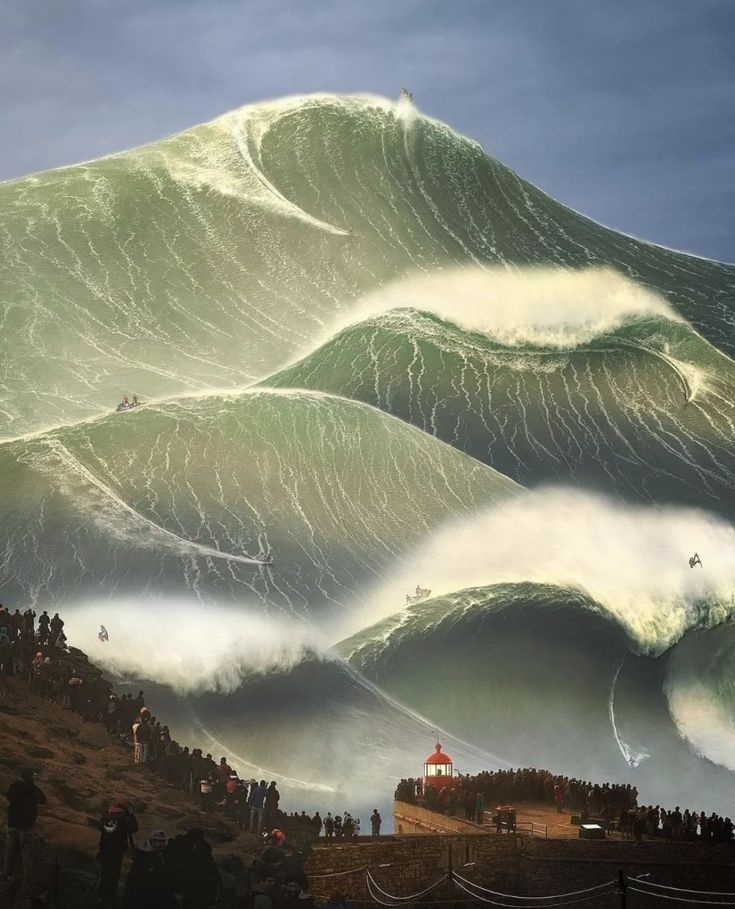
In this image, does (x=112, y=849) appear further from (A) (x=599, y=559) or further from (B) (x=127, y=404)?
(B) (x=127, y=404)

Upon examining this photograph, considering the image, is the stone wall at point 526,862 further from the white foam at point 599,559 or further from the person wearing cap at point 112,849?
the white foam at point 599,559

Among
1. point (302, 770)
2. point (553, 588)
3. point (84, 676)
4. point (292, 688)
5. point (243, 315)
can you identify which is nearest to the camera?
point (84, 676)

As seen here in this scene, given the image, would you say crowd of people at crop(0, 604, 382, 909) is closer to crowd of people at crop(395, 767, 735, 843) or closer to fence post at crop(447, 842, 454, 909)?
crowd of people at crop(395, 767, 735, 843)

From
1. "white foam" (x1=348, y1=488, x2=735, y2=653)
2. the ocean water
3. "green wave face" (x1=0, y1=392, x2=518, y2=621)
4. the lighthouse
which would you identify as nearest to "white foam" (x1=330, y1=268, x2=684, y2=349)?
the ocean water

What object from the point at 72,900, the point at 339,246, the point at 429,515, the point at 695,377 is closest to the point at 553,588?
the point at 429,515

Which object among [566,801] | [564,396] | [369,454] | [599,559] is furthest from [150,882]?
[564,396]

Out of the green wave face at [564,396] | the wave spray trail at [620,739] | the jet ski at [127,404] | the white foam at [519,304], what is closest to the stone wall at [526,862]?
the wave spray trail at [620,739]

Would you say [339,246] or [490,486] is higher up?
[339,246]

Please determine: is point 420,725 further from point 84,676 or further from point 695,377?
point 695,377
